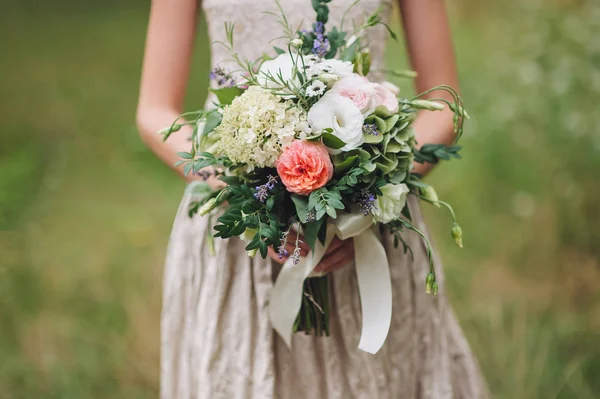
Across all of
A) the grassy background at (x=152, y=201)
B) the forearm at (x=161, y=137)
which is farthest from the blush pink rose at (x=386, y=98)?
the grassy background at (x=152, y=201)

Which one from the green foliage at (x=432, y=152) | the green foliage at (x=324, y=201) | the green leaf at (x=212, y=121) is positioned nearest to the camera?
the green foliage at (x=324, y=201)

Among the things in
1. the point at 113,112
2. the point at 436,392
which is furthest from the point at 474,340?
the point at 113,112

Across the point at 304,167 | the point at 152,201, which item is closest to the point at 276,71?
the point at 304,167

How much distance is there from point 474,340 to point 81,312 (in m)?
1.48

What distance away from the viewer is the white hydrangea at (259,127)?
854 mm

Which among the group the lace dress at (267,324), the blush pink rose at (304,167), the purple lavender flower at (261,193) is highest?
the blush pink rose at (304,167)

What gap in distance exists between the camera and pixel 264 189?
0.87 metres

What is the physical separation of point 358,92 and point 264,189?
187mm

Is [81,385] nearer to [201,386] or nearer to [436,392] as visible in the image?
[201,386]

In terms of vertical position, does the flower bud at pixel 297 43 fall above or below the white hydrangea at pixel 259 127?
above

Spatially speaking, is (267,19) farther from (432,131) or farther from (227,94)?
(432,131)

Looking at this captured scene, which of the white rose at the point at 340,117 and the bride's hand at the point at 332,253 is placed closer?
the white rose at the point at 340,117

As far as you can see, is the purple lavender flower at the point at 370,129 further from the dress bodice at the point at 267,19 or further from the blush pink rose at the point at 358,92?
the dress bodice at the point at 267,19

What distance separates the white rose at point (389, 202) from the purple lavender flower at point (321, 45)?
0.70ft
